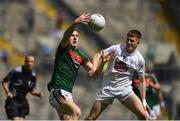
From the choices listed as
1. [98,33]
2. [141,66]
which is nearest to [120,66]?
[141,66]

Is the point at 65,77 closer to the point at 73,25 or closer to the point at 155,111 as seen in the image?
the point at 73,25

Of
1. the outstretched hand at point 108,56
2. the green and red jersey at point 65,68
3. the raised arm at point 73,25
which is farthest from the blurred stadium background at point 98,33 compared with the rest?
the raised arm at point 73,25

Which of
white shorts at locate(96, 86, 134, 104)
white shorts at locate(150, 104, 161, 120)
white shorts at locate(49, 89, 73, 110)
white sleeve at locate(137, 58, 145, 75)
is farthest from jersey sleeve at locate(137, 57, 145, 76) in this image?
white shorts at locate(150, 104, 161, 120)

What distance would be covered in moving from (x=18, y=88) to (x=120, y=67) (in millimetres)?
3642

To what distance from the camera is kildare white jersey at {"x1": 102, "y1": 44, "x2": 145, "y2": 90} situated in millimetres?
13820

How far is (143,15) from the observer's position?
29.5m

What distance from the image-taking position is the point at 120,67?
13.9m

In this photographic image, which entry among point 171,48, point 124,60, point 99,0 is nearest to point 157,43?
point 171,48

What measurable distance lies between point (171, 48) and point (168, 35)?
121 cm

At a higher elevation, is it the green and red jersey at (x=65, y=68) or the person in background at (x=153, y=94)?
the green and red jersey at (x=65, y=68)

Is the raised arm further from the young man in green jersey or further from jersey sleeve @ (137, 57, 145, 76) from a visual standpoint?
jersey sleeve @ (137, 57, 145, 76)

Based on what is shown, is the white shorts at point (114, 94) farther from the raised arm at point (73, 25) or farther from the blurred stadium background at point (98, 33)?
the blurred stadium background at point (98, 33)

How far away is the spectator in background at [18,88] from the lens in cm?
1659

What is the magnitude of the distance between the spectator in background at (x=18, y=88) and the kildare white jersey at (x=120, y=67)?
10.1 ft
